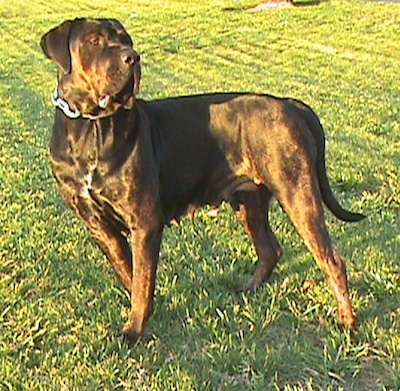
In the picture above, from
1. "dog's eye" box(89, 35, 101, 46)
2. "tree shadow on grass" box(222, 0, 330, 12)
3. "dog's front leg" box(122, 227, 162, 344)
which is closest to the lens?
"dog's eye" box(89, 35, 101, 46)

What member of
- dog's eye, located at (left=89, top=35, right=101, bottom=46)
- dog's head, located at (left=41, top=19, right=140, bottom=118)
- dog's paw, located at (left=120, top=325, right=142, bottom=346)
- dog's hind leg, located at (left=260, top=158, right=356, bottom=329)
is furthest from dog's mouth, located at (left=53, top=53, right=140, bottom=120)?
dog's paw, located at (left=120, top=325, right=142, bottom=346)

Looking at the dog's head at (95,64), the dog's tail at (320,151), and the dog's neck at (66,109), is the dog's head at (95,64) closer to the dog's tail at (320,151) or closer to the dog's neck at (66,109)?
the dog's neck at (66,109)

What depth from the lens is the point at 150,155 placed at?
3805mm

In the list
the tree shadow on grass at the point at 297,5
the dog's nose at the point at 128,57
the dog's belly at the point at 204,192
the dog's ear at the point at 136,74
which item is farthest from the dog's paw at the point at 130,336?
the tree shadow on grass at the point at 297,5

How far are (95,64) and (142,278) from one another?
1.09m

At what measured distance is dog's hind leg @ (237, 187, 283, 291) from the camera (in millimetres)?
4449

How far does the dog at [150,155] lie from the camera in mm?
3656

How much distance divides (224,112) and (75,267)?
56.8 inches

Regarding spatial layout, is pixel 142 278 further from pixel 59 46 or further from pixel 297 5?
pixel 297 5

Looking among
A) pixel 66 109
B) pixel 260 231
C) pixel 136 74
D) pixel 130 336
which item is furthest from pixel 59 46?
pixel 260 231

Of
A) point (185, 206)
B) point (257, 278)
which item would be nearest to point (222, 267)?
point (257, 278)

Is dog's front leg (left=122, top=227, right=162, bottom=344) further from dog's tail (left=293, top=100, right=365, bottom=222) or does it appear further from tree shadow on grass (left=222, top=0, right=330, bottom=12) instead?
tree shadow on grass (left=222, top=0, right=330, bottom=12)

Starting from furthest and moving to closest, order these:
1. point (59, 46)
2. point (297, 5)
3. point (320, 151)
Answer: point (297, 5), point (320, 151), point (59, 46)

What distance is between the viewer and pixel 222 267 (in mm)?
4660
